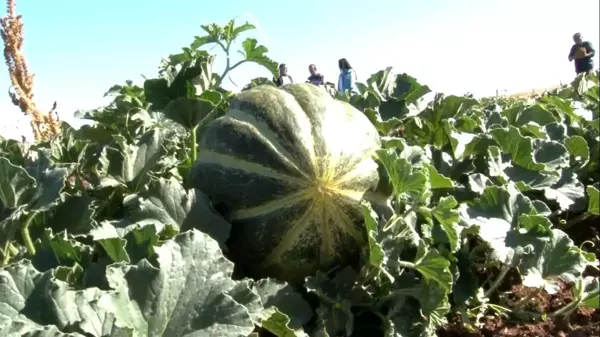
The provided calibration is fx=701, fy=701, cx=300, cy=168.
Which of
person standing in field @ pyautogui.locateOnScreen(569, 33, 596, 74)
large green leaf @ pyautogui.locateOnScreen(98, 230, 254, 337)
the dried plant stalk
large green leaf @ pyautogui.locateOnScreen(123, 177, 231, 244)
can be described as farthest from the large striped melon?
person standing in field @ pyautogui.locateOnScreen(569, 33, 596, 74)

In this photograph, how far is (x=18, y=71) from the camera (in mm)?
6918

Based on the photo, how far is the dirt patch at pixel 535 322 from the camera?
99.2 inches

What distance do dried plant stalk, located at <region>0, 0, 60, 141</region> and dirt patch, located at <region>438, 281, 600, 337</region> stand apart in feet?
14.6

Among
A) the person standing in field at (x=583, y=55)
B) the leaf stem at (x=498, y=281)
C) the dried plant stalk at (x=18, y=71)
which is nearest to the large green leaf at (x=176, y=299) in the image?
the leaf stem at (x=498, y=281)

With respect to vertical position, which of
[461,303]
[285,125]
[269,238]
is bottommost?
[461,303]

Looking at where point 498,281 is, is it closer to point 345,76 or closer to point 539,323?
point 539,323

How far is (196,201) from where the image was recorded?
6.89 feet

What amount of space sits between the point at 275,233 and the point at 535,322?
1.15 m

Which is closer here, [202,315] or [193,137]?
[202,315]

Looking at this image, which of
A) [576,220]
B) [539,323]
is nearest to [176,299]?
[539,323]

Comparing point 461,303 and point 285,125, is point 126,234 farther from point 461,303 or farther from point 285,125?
point 461,303

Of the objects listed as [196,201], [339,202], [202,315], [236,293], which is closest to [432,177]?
[339,202]

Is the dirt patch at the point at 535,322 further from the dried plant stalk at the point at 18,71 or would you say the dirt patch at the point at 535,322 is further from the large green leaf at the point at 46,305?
the dried plant stalk at the point at 18,71

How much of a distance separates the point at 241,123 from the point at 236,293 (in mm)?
791
